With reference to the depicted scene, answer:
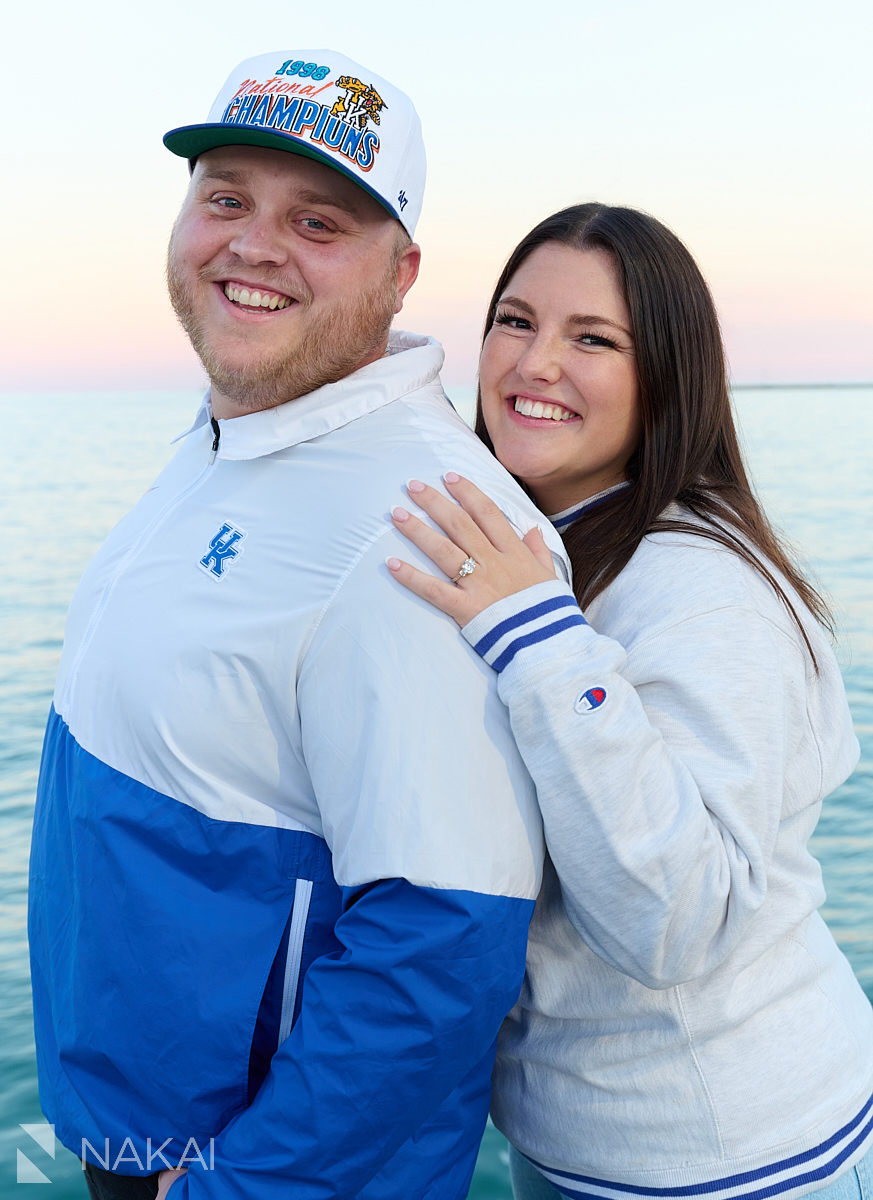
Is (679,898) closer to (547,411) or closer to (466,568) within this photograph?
(466,568)


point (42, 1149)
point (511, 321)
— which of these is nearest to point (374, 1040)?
point (511, 321)

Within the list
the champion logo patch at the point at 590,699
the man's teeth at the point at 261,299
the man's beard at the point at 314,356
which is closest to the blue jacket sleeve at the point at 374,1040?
the champion logo patch at the point at 590,699

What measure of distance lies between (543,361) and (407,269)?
264 mm

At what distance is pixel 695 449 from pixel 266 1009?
1080 mm

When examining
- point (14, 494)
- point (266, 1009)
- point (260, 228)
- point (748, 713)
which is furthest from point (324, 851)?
point (14, 494)

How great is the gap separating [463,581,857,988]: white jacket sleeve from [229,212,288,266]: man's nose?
0.63m

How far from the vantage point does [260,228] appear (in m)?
1.54

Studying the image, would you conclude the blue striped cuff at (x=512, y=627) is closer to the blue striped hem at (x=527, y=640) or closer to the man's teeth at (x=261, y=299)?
the blue striped hem at (x=527, y=640)

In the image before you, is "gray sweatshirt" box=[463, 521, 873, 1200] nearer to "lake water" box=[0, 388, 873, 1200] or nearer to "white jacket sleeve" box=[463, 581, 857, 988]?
"white jacket sleeve" box=[463, 581, 857, 988]

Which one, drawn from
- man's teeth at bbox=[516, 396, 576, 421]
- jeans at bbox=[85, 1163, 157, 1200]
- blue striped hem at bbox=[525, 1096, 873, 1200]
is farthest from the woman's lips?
jeans at bbox=[85, 1163, 157, 1200]

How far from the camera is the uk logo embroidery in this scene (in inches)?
56.2

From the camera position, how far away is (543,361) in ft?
5.57

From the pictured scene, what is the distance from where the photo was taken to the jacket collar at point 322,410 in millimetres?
1499

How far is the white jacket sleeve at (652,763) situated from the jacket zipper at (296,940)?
324 mm
